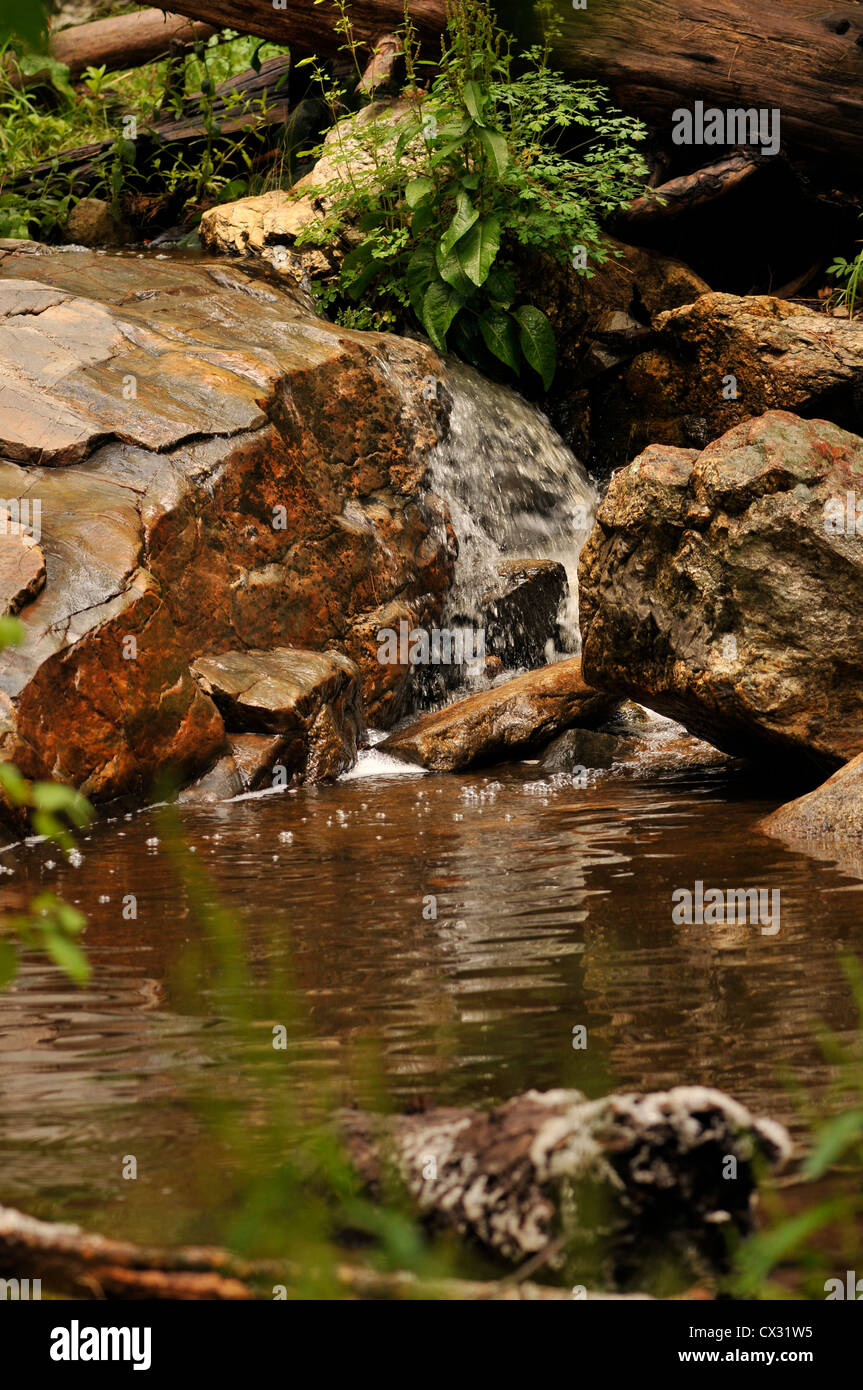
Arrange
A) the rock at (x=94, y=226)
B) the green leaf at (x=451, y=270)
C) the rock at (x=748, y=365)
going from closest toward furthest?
the rock at (x=748, y=365) → the green leaf at (x=451, y=270) → the rock at (x=94, y=226)

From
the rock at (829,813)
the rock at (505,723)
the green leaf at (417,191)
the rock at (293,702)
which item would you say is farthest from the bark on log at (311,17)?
the rock at (829,813)

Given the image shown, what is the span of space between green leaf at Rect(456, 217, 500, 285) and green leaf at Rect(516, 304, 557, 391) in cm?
61

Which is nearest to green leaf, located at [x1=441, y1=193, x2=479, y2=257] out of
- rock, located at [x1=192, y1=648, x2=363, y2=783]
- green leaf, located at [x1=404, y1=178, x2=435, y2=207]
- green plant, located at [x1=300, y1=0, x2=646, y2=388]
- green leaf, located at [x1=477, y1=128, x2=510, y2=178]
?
green plant, located at [x1=300, y1=0, x2=646, y2=388]

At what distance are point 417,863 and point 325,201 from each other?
753cm

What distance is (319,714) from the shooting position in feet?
25.5

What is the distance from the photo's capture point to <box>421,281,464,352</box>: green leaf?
34.3 feet

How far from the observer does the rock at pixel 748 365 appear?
31.9 feet

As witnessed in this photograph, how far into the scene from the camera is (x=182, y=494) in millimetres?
7754

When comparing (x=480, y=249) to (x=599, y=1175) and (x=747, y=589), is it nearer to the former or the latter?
(x=747, y=589)

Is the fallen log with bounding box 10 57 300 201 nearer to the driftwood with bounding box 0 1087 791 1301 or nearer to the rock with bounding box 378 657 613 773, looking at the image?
the rock with bounding box 378 657 613 773

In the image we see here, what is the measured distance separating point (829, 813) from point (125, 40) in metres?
14.5

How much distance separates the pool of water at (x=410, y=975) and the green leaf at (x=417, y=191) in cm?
558

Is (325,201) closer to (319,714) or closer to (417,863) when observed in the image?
(319,714)

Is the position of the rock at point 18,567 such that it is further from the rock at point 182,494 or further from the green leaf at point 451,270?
the green leaf at point 451,270
